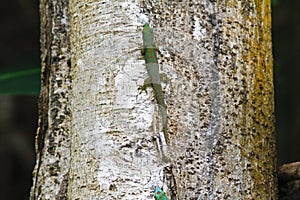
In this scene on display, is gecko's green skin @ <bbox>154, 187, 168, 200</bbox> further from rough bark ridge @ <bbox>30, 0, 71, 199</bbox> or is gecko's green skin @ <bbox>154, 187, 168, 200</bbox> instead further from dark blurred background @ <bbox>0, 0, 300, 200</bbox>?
dark blurred background @ <bbox>0, 0, 300, 200</bbox>

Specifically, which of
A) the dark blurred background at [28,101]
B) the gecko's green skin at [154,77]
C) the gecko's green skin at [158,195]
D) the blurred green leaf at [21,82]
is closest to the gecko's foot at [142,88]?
the gecko's green skin at [154,77]

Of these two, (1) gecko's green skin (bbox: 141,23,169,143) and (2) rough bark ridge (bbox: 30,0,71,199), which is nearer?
(1) gecko's green skin (bbox: 141,23,169,143)

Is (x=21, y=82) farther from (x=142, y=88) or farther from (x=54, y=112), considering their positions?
(x=142, y=88)

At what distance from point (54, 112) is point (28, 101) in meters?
2.06

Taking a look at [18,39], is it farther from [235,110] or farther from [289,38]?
[235,110]

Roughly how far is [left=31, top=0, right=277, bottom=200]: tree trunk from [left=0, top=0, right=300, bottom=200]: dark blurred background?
58.1 inches

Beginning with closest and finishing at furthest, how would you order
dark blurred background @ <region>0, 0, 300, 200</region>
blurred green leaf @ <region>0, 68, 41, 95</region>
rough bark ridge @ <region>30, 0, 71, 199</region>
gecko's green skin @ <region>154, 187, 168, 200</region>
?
gecko's green skin @ <region>154, 187, 168, 200</region> → rough bark ridge @ <region>30, 0, 71, 199</region> → blurred green leaf @ <region>0, 68, 41, 95</region> → dark blurred background @ <region>0, 0, 300, 200</region>

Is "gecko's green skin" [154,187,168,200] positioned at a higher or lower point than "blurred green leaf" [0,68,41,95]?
lower

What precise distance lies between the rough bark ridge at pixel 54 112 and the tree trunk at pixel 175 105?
59 mm

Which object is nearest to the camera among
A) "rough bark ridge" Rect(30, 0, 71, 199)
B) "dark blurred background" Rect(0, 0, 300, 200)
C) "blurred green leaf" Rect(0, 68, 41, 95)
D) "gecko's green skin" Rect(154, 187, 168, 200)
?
"gecko's green skin" Rect(154, 187, 168, 200)

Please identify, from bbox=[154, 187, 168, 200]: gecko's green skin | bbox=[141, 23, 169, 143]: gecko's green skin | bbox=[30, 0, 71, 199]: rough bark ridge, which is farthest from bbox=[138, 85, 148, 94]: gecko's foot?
bbox=[30, 0, 71, 199]: rough bark ridge

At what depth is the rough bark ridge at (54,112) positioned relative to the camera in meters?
1.33

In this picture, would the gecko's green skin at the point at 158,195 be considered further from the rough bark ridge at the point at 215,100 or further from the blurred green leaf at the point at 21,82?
the blurred green leaf at the point at 21,82

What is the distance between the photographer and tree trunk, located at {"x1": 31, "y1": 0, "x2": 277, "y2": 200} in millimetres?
1100
